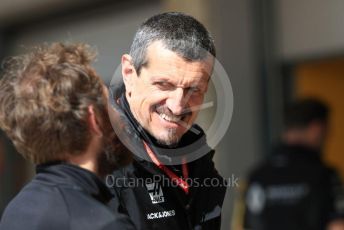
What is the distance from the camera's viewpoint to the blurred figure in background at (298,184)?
3377mm

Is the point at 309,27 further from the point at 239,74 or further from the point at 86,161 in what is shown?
the point at 86,161

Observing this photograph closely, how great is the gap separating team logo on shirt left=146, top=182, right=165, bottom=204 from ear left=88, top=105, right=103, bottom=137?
0.26 meters

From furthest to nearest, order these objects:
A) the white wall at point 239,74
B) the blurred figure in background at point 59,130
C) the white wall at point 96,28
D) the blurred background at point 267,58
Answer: the white wall at point 96,28 < the white wall at point 239,74 < the blurred background at point 267,58 < the blurred figure in background at point 59,130

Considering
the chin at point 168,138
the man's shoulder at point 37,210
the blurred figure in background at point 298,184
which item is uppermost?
the chin at point 168,138

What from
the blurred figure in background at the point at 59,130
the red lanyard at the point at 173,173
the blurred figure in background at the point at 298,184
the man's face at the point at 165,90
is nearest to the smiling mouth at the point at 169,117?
the man's face at the point at 165,90

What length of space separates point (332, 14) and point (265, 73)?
664 millimetres

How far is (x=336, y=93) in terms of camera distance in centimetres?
499

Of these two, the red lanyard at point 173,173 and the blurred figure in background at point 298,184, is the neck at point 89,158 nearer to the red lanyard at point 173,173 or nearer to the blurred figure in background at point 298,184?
the red lanyard at point 173,173

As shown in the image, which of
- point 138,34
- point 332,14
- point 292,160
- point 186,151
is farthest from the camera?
point 332,14

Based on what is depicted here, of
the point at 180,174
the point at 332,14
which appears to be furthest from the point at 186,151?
the point at 332,14

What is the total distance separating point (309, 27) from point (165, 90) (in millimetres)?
3408

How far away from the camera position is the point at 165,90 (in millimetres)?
1314

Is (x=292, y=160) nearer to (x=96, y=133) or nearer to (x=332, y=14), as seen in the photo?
(x=332, y=14)

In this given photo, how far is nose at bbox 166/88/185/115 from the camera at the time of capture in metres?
1.32
